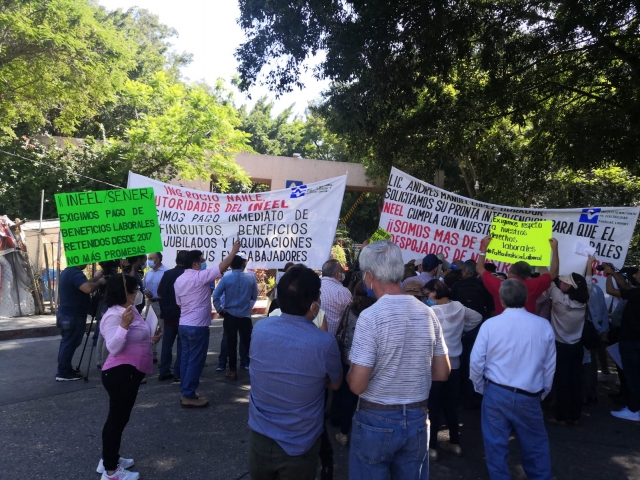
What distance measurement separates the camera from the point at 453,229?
24.4 feet

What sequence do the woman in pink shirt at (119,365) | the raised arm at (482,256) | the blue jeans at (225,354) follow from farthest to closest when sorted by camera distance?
the blue jeans at (225,354) → the raised arm at (482,256) → the woman in pink shirt at (119,365)

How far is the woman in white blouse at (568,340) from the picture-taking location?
5703mm

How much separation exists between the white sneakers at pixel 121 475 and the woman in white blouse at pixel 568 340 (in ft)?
14.5

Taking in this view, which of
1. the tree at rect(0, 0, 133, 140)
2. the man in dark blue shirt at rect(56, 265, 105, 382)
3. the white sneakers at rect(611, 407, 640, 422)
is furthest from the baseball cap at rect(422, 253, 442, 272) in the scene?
the tree at rect(0, 0, 133, 140)

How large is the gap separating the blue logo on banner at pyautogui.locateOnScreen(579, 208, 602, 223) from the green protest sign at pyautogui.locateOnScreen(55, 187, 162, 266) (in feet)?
17.1

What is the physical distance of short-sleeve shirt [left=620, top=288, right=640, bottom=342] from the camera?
614 cm

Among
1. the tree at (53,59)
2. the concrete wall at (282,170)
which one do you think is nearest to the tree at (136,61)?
the tree at (53,59)

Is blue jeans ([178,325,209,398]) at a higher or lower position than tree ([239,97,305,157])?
lower

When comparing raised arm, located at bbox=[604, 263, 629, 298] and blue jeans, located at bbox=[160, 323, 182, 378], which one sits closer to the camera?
raised arm, located at bbox=[604, 263, 629, 298]

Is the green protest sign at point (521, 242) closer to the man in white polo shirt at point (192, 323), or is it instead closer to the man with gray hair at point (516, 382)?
the man with gray hair at point (516, 382)

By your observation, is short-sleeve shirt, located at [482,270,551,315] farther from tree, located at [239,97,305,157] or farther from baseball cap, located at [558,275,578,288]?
tree, located at [239,97,305,157]

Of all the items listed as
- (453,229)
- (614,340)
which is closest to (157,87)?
(453,229)

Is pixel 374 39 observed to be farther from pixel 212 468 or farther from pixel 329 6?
pixel 212 468

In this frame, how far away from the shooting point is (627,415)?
6414 millimetres
